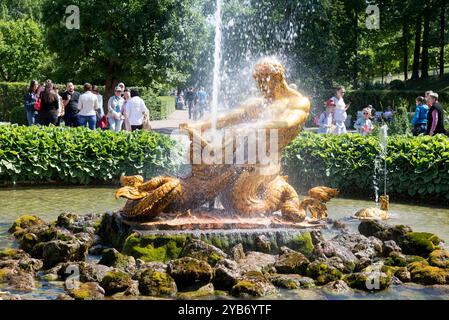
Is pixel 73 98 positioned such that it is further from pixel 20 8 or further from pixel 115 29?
pixel 20 8

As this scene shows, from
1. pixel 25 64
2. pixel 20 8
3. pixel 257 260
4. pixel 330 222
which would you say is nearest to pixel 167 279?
pixel 257 260

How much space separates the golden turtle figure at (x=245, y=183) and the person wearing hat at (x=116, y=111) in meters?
9.52

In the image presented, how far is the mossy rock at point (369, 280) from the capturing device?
7.03 meters

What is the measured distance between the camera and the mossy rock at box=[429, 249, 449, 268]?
7723 mm

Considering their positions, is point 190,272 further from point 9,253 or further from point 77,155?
point 77,155

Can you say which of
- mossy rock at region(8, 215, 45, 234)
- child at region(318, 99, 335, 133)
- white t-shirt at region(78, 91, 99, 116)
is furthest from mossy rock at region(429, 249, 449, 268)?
white t-shirt at region(78, 91, 99, 116)

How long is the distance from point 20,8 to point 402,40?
123 ft

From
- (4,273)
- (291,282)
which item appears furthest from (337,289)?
(4,273)

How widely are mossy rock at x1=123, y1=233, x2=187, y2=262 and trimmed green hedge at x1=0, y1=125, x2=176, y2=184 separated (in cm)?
653

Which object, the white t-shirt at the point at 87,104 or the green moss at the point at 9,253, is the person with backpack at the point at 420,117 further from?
the green moss at the point at 9,253

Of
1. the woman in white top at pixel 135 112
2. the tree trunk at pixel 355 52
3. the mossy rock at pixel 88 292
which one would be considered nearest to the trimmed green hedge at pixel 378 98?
the tree trunk at pixel 355 52

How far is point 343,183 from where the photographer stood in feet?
45.2

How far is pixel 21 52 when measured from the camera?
Answer: 153 feet

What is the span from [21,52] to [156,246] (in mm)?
41552
